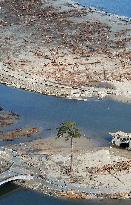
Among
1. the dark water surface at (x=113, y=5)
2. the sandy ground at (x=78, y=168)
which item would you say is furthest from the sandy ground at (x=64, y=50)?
the sandy ground at (x=78, y=168)

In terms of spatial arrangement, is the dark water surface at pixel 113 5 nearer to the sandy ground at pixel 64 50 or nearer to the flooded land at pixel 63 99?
the flooded land at pixel 63 99

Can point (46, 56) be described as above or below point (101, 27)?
below

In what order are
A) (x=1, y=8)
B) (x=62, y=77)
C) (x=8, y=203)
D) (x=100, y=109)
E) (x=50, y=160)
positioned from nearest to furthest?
(x=8, y=203) → (x=50, y=160) → (x=100, y=109) → (x=62, y=77) → (x=1, y=8)

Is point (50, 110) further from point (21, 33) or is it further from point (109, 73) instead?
point (21, 33)

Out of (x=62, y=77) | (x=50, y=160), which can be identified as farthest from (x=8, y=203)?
(x=62, y=77)

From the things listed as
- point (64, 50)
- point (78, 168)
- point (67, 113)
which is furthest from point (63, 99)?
point (78, 168)

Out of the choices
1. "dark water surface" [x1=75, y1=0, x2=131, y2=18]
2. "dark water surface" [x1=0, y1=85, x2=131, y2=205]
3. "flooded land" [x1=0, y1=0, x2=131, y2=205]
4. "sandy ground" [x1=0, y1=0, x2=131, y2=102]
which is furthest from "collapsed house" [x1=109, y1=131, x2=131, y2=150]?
"dark water surface" [x1=75, y1=0, x2=131, y2=18]
